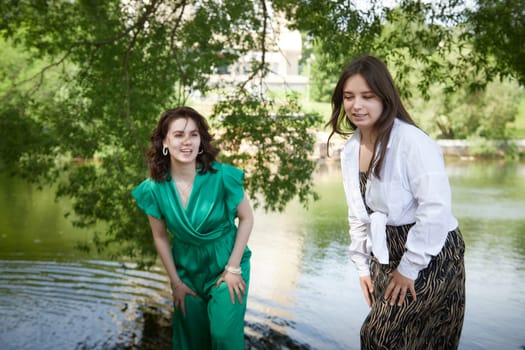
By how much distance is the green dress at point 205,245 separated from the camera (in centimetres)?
316

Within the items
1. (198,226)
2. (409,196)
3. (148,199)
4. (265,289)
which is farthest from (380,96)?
(265,289)

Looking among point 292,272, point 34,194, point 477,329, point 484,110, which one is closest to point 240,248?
point 477,329

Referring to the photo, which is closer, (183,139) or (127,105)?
(183,139)

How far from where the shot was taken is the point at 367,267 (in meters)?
2.90

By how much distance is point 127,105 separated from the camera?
7.41m

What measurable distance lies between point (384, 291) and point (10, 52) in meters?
23.7

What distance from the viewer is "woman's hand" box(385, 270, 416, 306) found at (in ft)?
8.56

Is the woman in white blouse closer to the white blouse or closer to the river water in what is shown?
the white blouse

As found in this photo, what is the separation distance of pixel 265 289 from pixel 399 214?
7.25 meters

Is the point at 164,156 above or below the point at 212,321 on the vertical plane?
above

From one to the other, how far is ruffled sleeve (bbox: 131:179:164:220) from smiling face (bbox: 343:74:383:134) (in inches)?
43.8

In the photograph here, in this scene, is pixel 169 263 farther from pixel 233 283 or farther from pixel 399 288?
pixel 399 288

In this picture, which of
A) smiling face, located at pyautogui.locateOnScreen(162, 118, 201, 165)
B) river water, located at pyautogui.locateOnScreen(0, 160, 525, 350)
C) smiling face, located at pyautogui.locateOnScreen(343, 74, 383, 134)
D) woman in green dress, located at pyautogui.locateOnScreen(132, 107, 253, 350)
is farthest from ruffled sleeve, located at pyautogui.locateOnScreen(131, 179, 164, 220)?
river water, located at pyautogui.locateOnScreen(0, 160, 525, 350)

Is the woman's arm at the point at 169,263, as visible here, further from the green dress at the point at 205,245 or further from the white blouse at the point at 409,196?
the white blouse at the point at 409,196
